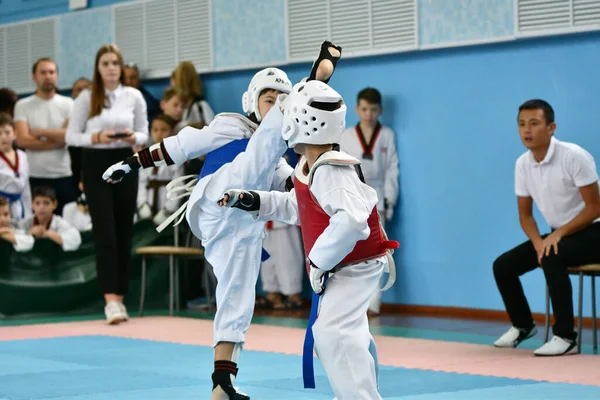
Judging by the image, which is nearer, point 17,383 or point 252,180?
point 252,180

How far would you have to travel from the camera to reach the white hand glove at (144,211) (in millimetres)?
9805

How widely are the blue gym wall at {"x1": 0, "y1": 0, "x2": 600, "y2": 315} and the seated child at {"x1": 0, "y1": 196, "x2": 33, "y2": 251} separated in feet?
10.4

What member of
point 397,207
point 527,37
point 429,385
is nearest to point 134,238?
point 397,207

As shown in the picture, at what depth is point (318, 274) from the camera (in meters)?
3.59

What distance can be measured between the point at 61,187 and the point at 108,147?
202 centimetres

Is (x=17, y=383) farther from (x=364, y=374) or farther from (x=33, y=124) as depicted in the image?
(x=33, y=124)

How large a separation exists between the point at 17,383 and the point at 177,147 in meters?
1.67

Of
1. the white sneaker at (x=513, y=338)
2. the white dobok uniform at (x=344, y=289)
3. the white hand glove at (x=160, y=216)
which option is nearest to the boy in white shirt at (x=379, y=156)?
the white hand glove at (x=160, y=216)

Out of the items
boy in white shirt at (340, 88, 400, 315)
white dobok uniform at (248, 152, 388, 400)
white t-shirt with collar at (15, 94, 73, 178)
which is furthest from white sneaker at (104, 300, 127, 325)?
white dobok uniform at (248, 152, 388, 400)

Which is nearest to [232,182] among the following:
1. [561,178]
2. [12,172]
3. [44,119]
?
[561,178]

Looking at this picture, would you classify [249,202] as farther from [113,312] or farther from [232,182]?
[113,312]

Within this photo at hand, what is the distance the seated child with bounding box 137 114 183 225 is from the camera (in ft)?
31.6

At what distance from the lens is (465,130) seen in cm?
875

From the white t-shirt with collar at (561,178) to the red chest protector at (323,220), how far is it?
297 centimetres
